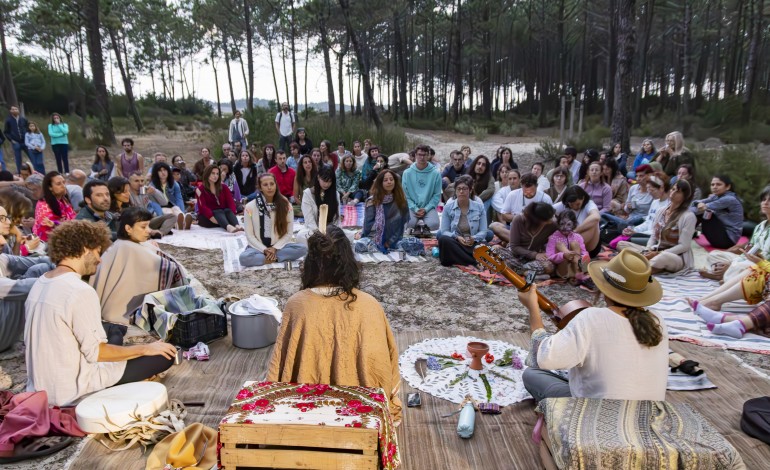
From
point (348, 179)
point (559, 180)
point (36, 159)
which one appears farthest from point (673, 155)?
point (36, 159)

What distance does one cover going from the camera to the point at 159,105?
34344 mm

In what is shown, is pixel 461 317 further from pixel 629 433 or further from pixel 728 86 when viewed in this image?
pixel 728 86

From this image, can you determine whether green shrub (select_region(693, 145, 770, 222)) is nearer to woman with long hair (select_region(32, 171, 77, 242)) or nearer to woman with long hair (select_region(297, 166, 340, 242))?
woman with long hair (select_region(297, 166, 340, 242))

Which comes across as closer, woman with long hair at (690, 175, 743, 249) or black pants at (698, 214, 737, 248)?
woman with long hair at (690, 175, 743, 249)

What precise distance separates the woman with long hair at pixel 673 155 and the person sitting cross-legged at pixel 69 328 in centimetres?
852

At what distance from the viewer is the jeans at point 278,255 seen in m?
6.11

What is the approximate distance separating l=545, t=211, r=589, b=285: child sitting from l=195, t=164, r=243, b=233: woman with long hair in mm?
4656

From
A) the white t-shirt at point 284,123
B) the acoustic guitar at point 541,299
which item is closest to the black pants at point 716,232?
the acoustic guitar at point 541,299

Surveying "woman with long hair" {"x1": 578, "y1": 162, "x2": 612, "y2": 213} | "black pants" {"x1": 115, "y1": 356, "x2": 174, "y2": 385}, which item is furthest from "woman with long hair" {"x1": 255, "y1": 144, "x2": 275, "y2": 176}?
"black pants" {"x1": 115, "y1": 356, "x2": 174, "y2": 385}

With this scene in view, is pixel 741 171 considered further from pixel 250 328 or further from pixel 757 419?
pixel 250 328

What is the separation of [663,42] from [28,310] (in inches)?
1585

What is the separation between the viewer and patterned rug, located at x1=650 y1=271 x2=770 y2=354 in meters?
3.99

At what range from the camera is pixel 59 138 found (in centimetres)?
1198

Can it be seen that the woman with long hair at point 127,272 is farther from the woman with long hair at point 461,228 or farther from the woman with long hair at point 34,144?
the woman with long hair at point 34,144
